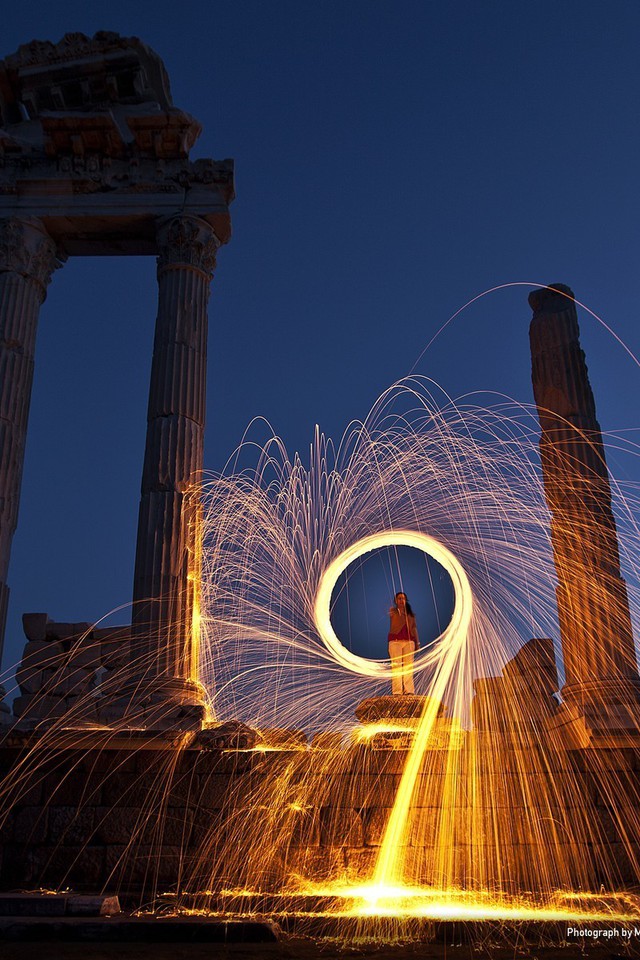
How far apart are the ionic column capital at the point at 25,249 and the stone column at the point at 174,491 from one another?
9.48 feet

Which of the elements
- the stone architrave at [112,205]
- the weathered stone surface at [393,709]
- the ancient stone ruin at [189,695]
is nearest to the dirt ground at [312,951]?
the ancient stone ruin at [189,695]

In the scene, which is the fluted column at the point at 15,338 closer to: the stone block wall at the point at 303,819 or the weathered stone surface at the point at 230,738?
the stone block wall at the point at 303,819

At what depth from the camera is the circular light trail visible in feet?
43.8

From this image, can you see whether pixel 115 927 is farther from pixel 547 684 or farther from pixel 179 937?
pixel 547 684

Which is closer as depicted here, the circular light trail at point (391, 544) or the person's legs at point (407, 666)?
the person's legs at point (407, 666)

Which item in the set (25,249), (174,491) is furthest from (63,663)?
(25,249)

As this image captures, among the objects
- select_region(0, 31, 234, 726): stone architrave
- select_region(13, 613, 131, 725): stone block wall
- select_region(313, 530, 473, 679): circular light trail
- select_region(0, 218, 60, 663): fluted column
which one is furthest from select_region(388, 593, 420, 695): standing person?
select_region(0, 218, 60, 663): fluted column

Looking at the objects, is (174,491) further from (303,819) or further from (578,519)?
(578,519)

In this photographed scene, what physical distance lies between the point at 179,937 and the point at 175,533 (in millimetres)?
8774

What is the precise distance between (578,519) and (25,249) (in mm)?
13374

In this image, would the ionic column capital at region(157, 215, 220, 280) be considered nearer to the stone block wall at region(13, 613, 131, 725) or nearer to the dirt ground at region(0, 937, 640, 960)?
the stone block wall at region(13, 613, 131, 725)

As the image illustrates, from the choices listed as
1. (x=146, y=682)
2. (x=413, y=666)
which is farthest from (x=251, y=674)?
(x=413, y=666)

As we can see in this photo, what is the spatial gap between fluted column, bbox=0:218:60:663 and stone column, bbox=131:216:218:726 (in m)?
2.96

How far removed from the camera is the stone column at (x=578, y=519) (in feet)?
44.0
